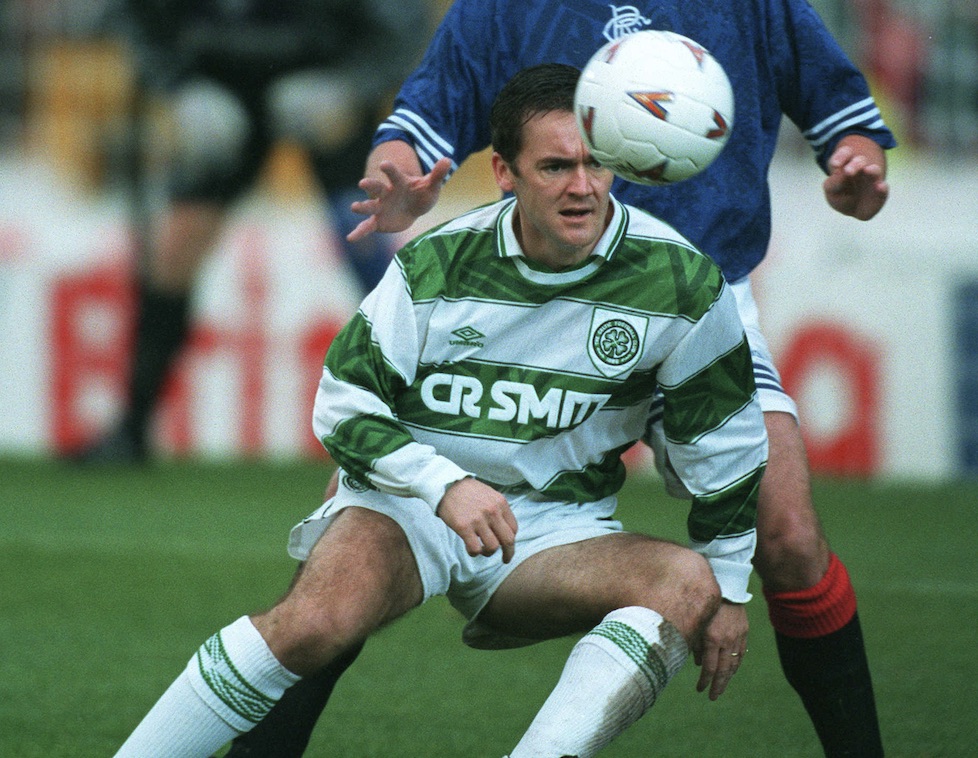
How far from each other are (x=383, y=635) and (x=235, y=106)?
4.62 meters

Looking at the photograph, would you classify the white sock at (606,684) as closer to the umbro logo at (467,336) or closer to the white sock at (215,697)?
the white sock at (215,697)

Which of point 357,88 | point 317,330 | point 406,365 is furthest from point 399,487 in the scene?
point 357,88

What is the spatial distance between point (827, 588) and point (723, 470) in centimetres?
49

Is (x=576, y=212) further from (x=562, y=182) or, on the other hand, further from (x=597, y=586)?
(x=597, y=586)

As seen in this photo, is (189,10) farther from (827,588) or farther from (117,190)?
(827,588)

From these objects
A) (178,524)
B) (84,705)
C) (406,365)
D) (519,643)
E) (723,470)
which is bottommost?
(178,524)

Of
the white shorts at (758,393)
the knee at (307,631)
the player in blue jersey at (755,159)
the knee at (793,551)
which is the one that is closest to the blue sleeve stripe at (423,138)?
the player in blue jersey at (755,159)

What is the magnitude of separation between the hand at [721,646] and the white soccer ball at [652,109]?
0.82 meters

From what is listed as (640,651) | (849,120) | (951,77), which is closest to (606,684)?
(640,651)

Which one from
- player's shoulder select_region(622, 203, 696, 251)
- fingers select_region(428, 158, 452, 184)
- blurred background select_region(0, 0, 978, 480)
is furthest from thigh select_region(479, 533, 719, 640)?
blurred background select_region(0, 0, 978, 480)

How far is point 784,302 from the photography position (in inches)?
333

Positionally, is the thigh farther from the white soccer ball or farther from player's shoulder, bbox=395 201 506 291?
the white soccer ball

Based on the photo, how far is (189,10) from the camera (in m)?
9.12

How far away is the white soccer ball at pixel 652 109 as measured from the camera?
3.00 m
